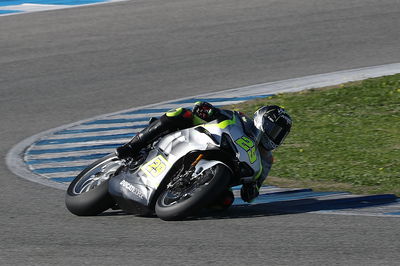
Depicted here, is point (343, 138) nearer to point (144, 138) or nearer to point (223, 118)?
point (223, 118)

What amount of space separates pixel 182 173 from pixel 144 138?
16.3 inches

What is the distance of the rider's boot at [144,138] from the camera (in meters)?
7.27

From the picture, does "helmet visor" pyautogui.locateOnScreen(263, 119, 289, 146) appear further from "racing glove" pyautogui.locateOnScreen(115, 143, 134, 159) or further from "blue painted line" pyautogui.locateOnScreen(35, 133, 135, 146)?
"blue painted line" pyautogui.locateOnScreen(35, 133, 135, 146)

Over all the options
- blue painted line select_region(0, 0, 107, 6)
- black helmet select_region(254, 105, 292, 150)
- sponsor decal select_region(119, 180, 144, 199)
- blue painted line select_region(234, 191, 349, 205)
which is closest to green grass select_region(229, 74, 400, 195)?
blue painted line select_region(234, 191, 349, 205)

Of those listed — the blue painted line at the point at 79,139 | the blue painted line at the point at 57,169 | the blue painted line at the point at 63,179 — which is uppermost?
the blue painted line at the point at 79,139

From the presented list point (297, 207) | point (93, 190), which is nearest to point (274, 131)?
point (297, 207)

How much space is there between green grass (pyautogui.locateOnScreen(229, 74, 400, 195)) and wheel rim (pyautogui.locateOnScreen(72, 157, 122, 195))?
1.69m

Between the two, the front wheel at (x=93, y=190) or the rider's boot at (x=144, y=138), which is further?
the front wheel at (x=93, y=190)

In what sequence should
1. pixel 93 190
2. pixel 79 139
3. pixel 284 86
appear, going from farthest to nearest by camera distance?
1. pixel 284 86
2. pixel 79 139
3. pixel 93 190

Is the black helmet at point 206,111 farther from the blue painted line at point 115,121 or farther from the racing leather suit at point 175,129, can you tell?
the blue painted line at point 115,121

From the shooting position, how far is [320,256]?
5949mm

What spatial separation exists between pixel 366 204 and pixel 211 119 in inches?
59.0

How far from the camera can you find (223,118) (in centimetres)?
727

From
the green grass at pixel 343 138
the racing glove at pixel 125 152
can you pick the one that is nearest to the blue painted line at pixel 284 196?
the green grass at pixel 343 138
